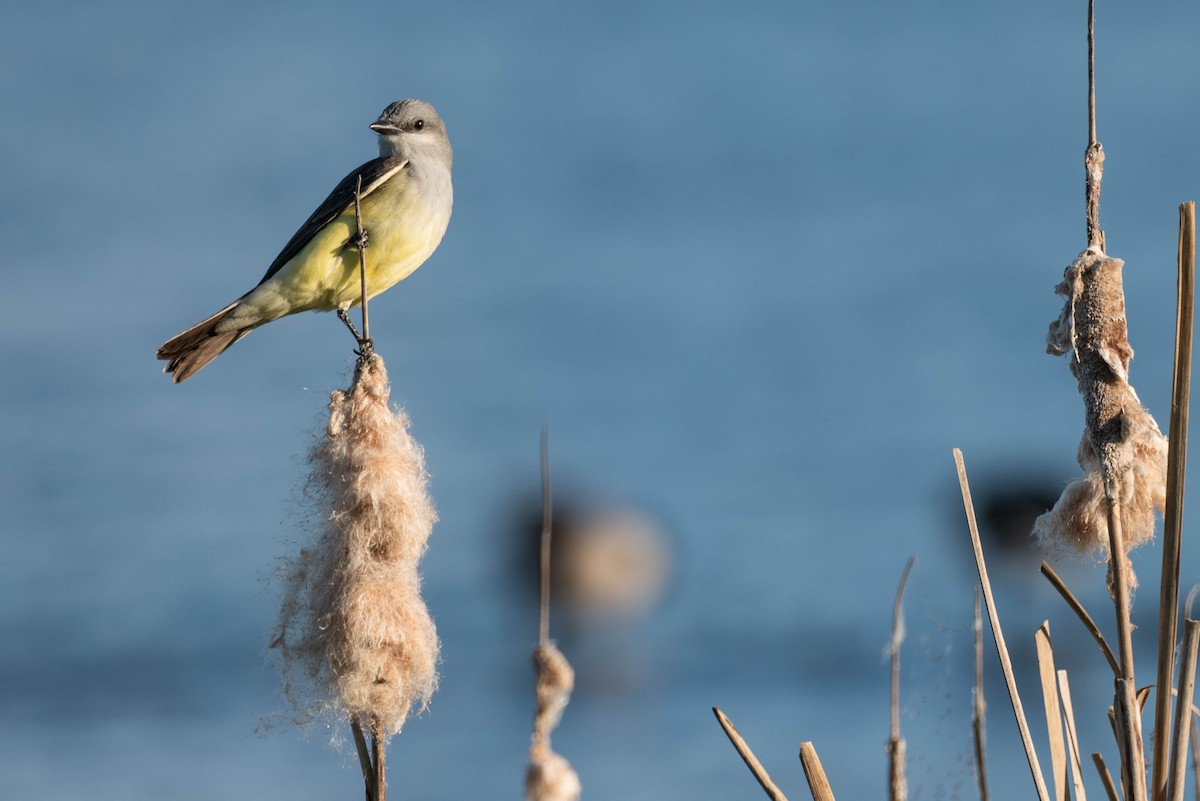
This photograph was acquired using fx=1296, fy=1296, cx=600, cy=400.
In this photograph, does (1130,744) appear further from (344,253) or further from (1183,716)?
(344,253)

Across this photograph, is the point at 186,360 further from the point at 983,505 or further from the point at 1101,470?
the point at 983,505

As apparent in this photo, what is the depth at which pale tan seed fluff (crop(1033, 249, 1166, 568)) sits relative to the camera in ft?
7.32

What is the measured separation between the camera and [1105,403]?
7.41 ft

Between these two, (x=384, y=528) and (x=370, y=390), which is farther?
(x=370, y=390)

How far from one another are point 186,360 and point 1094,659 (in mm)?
4340

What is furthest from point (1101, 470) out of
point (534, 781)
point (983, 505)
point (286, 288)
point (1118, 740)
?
point (983, 505)

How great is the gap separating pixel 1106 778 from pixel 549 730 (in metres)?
1.24

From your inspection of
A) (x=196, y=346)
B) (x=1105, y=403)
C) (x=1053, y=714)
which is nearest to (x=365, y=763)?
(x=1053, y=714)

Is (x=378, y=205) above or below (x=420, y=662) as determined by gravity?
above

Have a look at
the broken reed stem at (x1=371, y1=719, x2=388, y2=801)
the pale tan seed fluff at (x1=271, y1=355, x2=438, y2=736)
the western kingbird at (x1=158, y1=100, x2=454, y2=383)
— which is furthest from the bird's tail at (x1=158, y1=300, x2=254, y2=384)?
the broken reed stem at (x1=371, y1=719, x2=388, y2=801)

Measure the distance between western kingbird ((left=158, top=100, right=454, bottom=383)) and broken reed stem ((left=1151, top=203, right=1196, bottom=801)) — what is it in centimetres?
340

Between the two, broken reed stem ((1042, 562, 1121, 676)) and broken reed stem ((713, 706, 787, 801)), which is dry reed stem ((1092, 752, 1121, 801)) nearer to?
broken reed stem ((1042, 562, 1121, 676))

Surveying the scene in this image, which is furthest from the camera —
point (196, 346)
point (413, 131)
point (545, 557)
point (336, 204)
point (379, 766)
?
point (413, 131)

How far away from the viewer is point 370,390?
9.86ft
